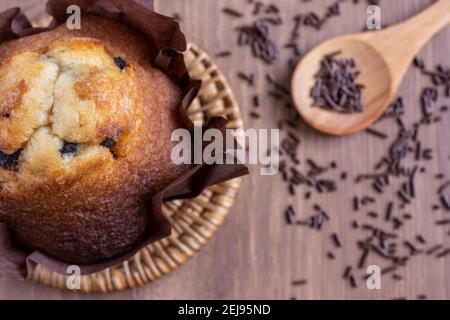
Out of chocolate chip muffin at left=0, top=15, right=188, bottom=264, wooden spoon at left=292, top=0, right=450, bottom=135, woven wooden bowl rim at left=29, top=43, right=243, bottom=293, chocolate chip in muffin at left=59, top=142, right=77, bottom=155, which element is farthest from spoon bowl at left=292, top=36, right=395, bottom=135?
chocolate chip in muffin at left=59, top=142, right=77, bottom=155

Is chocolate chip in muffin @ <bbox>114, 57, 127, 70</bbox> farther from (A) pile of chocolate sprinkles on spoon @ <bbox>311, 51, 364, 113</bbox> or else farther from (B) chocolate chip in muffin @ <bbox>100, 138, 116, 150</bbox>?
(A) pile of chocolate sprinkles on spoon @ <bbox>311, 51, 364, 113</bbox>

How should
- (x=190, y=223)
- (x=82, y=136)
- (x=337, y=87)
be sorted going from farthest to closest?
1. (x=337, y=87)
2. (x=190, y=223)
3. (x=82, y=136)

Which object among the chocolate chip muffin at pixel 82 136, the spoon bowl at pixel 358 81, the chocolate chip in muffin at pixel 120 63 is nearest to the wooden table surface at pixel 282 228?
the spoon bowl at pixel 358 81

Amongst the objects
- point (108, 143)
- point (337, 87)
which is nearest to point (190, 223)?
point (108, 143)

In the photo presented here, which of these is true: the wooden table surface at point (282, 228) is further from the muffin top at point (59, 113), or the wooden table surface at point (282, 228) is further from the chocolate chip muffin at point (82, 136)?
the muffin top at point (59, 113)

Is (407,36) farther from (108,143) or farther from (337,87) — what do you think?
(108,143)

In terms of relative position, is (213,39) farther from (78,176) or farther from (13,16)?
(78,176)

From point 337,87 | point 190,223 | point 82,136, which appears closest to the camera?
point 82,136
